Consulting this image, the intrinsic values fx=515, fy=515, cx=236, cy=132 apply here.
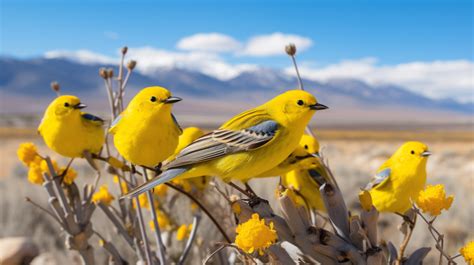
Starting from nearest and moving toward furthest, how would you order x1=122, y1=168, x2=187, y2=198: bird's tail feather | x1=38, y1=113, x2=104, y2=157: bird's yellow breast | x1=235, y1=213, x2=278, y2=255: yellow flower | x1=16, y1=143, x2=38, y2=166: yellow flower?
x1=235, y1=213, x2=278, y2=255: yellow flower, x1=122, y1=168, x2=187, y2=198: bird's tail feather, x1=38, y1=113, x2=104, y2=157: bird's yellow breast, x1=16, y1=143, x2=38, y2=166: yellow flower

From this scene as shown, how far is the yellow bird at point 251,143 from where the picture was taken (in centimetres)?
171

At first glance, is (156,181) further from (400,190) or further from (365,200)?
(400,190)

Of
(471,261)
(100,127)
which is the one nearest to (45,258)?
(100,127)

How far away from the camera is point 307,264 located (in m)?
1.71

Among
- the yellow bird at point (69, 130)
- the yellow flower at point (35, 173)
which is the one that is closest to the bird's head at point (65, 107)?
the yellow bird at point (69, 130)

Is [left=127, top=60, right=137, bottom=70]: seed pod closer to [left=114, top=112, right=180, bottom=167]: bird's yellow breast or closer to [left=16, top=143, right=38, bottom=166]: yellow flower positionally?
[left=16, top=143, right=38, bottom=166]: yellow flower

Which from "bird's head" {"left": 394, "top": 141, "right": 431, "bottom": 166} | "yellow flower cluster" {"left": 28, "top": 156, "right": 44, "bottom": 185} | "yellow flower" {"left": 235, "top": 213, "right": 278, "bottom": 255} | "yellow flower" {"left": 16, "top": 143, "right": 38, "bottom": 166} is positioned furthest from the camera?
"yellow flower cluster" {"left": 28, "top": 156, "right": 44, "bottom": 185}

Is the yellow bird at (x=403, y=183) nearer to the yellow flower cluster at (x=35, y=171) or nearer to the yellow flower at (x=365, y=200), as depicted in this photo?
the yellow flower at (x=365, y=200)

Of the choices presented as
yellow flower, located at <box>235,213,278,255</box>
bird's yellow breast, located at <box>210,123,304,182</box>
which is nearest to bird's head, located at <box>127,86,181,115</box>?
bird's yellow breast, located at <box>210,123,304,182</box>

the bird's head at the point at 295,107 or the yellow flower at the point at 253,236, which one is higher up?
the bird's head at the point at 295,107

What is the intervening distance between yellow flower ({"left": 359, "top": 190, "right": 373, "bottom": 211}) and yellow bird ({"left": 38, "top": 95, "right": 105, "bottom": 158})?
1148mm

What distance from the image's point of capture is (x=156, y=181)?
160 cm

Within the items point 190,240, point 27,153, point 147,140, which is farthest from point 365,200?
point 27,153

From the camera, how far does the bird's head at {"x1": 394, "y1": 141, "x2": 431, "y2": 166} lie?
2.23 m
